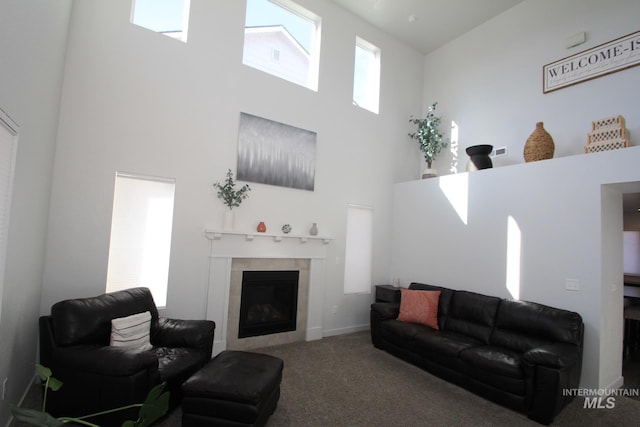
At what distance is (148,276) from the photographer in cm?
377

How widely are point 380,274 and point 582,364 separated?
2.91 metres

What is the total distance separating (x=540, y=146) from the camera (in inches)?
160

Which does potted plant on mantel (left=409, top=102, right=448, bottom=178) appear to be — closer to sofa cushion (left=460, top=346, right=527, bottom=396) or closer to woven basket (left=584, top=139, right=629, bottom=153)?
woven basket (left=584, top=139, right=629, bottom=153)

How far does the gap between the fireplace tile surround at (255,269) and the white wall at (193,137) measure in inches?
6.2

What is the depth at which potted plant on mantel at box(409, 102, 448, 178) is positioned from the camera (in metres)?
5.71

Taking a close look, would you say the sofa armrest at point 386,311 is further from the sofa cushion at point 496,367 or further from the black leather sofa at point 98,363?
the black leather sofa at point 98,363

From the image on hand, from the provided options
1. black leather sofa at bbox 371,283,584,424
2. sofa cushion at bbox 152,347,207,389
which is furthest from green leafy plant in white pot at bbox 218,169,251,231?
black leather sofa at bbox 371,283,584,424

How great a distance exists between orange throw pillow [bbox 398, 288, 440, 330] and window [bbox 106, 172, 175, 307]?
3175 mm

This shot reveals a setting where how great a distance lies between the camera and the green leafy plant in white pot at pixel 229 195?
13.5 feet

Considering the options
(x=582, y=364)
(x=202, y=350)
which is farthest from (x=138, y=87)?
(x=582, y=364)

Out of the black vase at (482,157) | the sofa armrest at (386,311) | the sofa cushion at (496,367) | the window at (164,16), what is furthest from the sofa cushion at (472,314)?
the window at (164,16)

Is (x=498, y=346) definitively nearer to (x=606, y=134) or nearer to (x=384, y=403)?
(x=384, y=403)

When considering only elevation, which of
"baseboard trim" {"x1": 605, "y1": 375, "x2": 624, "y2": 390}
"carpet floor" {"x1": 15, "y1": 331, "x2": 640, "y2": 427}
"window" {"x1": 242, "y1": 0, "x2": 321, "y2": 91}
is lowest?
"carpet floor" {"x1": 15, "y1": 331, "x2": 640, "y2": 427}

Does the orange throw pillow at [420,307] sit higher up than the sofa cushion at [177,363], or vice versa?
the orange throw pillow at [420,307]
